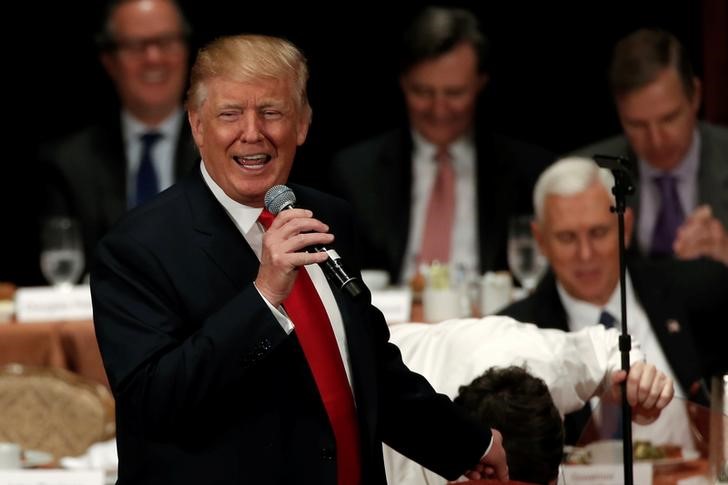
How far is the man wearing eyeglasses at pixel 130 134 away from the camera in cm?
612

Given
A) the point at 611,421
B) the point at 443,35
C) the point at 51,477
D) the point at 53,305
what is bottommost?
the point at 51,477

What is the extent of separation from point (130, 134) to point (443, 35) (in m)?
1.46

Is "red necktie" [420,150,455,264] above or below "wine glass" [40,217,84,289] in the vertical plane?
above

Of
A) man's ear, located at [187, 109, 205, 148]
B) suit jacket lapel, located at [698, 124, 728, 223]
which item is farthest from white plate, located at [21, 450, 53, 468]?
suit jacket lapel, located at [698, 124, 728, 223]

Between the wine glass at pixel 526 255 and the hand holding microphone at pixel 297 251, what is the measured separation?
3158 millimetres

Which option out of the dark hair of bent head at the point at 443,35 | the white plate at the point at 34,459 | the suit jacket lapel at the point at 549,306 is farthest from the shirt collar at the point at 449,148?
the white plate at the point at 34,459

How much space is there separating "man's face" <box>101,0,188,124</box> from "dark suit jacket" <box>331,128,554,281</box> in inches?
31.6

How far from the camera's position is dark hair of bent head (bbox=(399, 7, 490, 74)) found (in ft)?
21.1

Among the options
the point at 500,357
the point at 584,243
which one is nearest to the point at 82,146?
the point at 584,243

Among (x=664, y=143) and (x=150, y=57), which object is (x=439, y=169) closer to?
(x=664, y=143)

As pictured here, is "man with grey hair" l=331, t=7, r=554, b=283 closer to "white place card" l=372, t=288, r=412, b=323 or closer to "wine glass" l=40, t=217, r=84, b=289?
"white place card" l=372, t=288, r=412, b=323

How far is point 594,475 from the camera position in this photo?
3.01 m

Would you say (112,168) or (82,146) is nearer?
(112,168)

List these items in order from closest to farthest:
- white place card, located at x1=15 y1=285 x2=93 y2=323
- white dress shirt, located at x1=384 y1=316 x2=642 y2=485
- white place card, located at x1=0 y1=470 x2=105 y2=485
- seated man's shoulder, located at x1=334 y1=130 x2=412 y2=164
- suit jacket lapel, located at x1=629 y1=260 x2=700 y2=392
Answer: white dress shirt, located at x1=384 y1=316 x2=642 y2=485
white place card, located at x1=0 y1=470 x2=105 y2=485
suit jacket lapel, located at x1=629 y1=260 x2=700 y2=392
white place card, located at x1=15 y1=285 x2=93 y2=323
seated man's shoulder, located at x1=334 y1=130 x2=412 y2=164
